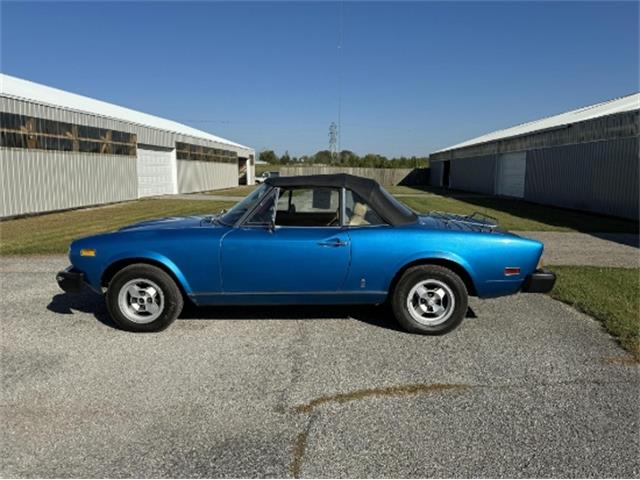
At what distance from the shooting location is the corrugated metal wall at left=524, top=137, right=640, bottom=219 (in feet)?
46.8

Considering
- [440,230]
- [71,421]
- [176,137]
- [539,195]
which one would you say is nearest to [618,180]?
[539,195]

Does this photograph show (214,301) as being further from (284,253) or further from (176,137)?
(176,137)

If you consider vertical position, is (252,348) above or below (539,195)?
below

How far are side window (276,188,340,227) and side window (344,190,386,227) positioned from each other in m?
0.10

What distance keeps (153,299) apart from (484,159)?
30994 mm

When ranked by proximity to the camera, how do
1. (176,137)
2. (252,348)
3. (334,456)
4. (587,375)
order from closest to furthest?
(334,456)
(587,375)
(252,348)
(176,137)

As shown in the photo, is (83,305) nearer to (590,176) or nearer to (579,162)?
(590,176)

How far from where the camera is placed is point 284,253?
4129 millimetres

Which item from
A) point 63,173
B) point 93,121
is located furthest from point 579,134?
point 63,173

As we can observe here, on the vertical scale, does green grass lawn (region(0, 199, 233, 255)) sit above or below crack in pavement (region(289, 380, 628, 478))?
above

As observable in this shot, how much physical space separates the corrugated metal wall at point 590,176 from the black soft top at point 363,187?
13.1 m

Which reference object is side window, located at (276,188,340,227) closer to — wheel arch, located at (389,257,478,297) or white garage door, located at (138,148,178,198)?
wheel arch, located at (389,257,478,297)

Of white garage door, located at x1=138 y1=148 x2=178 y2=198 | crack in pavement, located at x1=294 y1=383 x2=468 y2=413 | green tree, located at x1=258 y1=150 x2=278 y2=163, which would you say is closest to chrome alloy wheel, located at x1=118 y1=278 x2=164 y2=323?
crack in pavement, located at x1=294 y1=383 x2=468 y2=413

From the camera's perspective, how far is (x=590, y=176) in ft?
54.5
